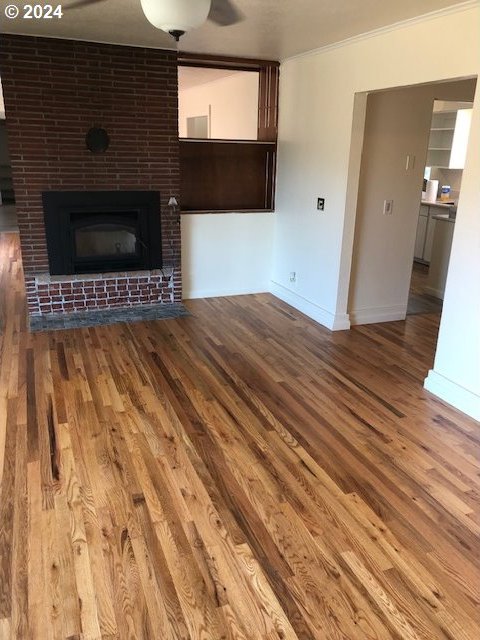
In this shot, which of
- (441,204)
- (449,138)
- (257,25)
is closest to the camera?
(257,25)

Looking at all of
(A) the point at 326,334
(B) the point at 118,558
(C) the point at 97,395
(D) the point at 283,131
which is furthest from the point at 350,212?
(B) the point at 118,558

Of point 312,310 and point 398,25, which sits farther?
point 312,310

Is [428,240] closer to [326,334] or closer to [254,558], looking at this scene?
[326,334]

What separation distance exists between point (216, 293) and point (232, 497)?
339 cm

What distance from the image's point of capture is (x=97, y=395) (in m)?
3.23

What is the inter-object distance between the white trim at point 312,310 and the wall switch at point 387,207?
1.00 m

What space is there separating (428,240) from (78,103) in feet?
16.0

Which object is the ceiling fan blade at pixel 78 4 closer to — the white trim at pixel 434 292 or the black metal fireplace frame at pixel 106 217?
the black metal fireplace frame at pixel 106 217

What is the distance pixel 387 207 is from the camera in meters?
4.45

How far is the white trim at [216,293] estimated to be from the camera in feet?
17.7

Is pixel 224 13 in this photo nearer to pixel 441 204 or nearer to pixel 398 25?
pixel 398 25

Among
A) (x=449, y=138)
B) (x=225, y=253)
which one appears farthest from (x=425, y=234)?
(x=225, y=253)

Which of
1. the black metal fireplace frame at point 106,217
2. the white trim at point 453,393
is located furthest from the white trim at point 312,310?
the black metal fireplace frame at point 106,217

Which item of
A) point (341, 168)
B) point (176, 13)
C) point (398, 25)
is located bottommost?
point (341, 168)
